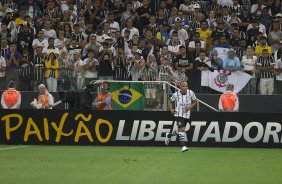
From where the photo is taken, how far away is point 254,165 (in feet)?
55.4

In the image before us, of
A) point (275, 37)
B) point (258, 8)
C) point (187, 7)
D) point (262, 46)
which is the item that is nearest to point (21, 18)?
point (187, 7)

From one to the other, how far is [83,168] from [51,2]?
1473 cm

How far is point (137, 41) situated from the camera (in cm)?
2625

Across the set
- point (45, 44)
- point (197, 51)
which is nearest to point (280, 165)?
point (197, 51)

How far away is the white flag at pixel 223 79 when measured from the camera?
2469 cm

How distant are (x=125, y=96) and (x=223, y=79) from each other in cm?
339

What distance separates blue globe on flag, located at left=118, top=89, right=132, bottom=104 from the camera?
969 inches

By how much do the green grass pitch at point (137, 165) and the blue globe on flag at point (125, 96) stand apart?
322 cm

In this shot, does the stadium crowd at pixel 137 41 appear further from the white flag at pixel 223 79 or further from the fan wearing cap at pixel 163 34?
the white flag at pixel 223 79

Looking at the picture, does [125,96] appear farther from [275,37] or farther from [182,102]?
[275,37]

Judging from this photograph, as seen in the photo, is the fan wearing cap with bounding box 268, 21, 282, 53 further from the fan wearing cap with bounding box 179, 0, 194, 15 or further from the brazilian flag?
the brazilian flag

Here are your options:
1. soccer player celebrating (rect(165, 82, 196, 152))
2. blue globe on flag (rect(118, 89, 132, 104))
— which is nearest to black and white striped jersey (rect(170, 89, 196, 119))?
soccer player celebrating (rect(165, 82, 196, 152))

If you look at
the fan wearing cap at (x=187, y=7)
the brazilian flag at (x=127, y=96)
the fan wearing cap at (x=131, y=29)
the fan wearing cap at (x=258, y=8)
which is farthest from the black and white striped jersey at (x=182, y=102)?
the fan wearing cap at (x=258, y=8)

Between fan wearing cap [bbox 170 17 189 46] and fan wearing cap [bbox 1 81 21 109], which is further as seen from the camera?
fan wearing cap [bbox 170 17 189 46]
